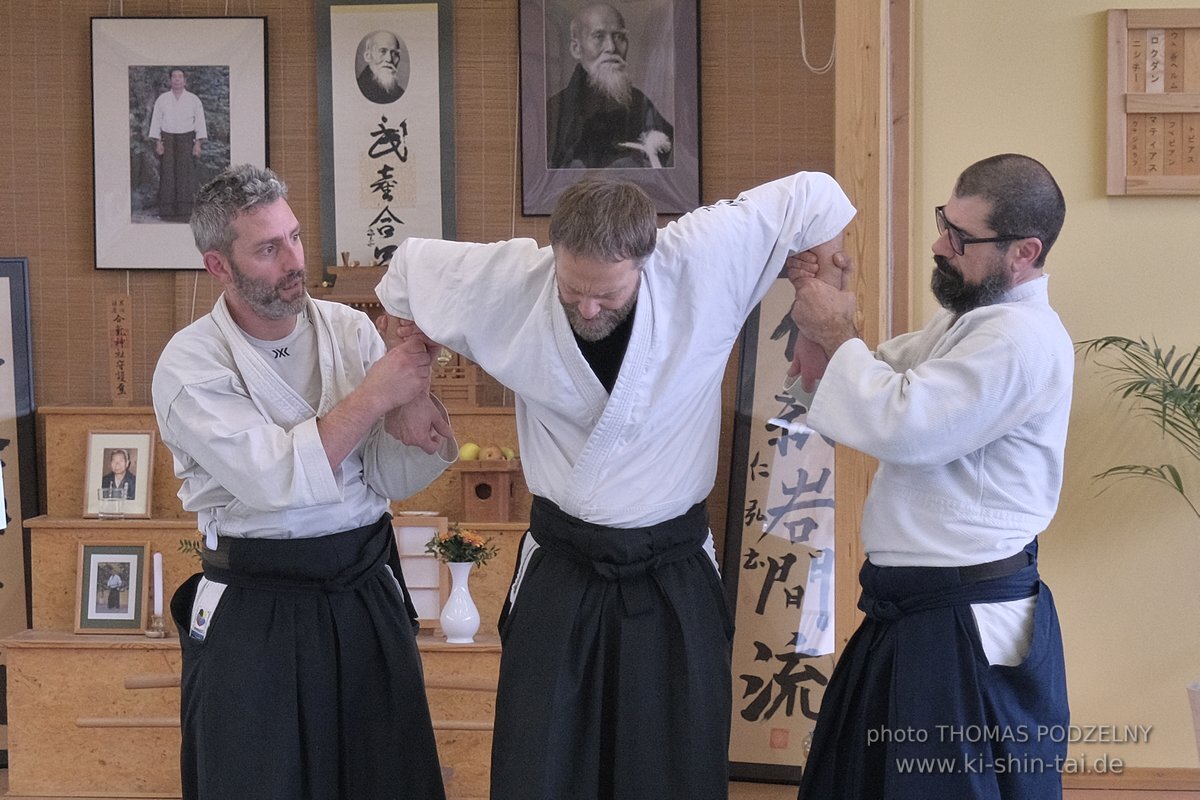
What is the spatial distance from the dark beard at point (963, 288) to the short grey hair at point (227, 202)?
1266mm

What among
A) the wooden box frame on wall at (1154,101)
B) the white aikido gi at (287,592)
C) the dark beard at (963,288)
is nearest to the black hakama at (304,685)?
the white aikido gi at (287,592)

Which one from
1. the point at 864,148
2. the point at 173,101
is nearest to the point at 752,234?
the point at 864,148

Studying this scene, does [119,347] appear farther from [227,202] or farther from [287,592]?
[287,592]

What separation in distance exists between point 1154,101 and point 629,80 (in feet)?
5.52

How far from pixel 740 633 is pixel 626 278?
2.25m

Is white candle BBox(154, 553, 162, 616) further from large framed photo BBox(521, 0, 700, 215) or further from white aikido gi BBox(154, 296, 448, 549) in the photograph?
large framed photo BBox(521, 0, 700, 215)

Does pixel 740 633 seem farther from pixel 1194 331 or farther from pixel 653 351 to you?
pixel 653 351

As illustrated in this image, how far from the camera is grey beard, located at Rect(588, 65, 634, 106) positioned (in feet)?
13.4

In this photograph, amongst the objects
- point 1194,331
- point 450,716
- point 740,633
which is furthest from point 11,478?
point 1194,331

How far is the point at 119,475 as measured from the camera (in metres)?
3.97

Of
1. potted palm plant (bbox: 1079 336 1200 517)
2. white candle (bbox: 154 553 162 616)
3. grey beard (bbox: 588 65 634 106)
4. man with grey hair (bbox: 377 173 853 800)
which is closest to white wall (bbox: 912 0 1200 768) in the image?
potted palm plant (bbox: 1079 336 1200 517)

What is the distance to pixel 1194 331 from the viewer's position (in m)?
3.40

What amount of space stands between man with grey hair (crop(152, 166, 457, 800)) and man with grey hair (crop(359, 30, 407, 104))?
1957mm

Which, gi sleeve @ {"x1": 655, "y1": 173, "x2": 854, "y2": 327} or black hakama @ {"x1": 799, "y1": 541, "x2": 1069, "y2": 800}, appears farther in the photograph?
gi sleeve @ {"x1": 655, "y1": 173, "x2": 854, "y2": 327}
